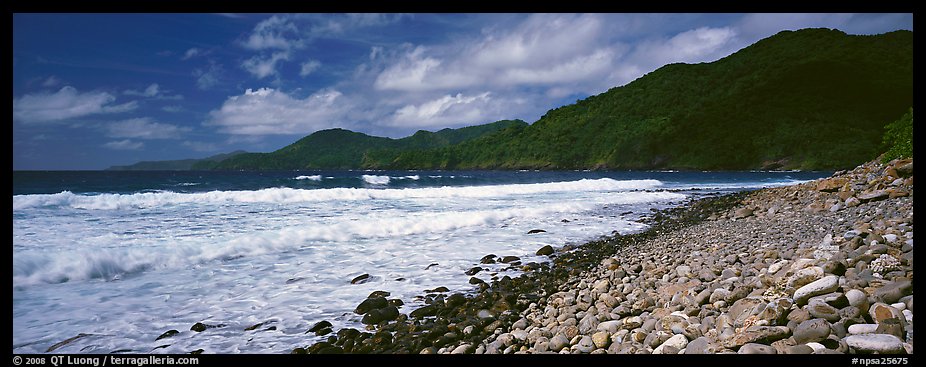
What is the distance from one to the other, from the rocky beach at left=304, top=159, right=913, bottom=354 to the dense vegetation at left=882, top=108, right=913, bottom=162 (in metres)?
2.74

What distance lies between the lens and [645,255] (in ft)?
24.4

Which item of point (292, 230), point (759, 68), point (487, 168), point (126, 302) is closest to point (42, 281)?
point (126, 302)

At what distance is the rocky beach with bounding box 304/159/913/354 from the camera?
8.89 feet

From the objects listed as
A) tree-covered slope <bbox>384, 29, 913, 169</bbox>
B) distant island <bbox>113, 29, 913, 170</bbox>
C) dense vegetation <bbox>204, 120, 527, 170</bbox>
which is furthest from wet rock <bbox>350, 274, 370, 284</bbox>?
dense vegetation <bbox>204, 120, 527, 170</bbox>

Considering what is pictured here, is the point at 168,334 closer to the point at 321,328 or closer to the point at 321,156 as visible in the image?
the point at 321,328

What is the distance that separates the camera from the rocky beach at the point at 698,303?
2711mm

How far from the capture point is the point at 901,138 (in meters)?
9.77

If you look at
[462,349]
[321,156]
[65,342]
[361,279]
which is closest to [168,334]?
[65,342]

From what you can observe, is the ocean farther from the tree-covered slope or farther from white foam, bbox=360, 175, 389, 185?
the tree-covered slope

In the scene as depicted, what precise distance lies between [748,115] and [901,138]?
9873cm
